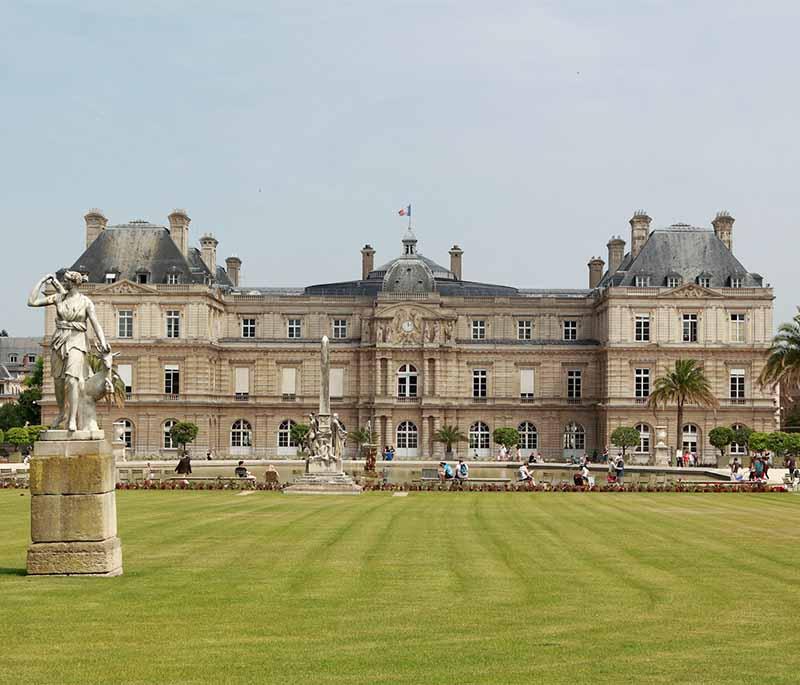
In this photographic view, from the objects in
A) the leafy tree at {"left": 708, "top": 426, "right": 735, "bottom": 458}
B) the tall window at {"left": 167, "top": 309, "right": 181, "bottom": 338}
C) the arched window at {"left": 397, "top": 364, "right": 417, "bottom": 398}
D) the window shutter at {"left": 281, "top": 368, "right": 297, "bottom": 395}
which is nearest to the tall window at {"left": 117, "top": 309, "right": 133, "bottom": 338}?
the tall window at {"left": 167, "top": 309, "right": 181, "bottom": 338}

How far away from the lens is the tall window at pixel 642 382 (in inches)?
3494

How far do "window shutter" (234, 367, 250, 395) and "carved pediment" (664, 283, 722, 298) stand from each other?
106 feet

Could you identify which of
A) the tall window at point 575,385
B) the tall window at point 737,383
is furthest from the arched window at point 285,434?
the tall window at point 737,383

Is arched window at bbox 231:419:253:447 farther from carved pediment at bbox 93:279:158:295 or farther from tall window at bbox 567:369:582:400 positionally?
tall window at bbox 567:369:582:400

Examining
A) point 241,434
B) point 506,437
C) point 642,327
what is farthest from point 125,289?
point 642,327

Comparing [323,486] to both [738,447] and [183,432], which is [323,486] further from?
[738,447]

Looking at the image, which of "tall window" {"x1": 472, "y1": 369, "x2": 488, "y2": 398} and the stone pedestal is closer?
the stone pedestal

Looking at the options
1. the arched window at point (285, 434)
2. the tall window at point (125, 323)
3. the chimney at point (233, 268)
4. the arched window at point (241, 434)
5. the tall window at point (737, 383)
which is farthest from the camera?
the chimney at point (233, 268)

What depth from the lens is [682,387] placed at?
3167 inches

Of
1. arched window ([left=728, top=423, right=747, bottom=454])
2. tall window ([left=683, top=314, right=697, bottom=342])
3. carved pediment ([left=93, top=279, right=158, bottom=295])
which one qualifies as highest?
carved pediment ([left=93, top=279, right=158, bottom=295])

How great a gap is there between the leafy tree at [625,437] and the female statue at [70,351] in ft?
223

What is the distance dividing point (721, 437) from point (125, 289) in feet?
143

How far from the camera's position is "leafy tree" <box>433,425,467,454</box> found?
292 feet

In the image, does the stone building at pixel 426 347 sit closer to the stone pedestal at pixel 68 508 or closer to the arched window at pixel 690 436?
the arched window at pixel 690 436
